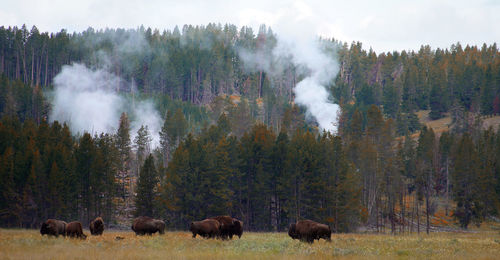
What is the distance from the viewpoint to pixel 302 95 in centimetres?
15900

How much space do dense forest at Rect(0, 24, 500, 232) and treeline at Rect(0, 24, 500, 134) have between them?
0.74 metres

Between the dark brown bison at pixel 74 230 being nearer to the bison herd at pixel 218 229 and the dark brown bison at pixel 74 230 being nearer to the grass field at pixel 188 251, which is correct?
the bison herd at pixel 218 229

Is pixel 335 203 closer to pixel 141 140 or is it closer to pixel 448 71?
pixel 141 140

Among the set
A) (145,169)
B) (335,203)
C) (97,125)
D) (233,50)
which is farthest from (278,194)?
(233,50)

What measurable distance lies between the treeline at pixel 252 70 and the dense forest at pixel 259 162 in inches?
29.3

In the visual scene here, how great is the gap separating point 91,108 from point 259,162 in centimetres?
8337

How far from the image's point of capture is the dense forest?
185ft

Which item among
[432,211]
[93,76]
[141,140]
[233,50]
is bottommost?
[432,211]

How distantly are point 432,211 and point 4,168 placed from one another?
6951cm

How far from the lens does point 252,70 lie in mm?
185500

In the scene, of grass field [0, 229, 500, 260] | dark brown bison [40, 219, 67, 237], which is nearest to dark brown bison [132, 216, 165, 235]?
dark brown bison [40, 219, 67, 237]

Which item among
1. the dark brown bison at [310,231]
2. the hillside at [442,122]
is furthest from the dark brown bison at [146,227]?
the hillside at [442,122]

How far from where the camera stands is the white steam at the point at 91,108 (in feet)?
400

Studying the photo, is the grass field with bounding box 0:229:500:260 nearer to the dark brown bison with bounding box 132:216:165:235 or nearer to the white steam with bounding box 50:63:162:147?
the dark brown bison with bounding box 132:216:165:235
